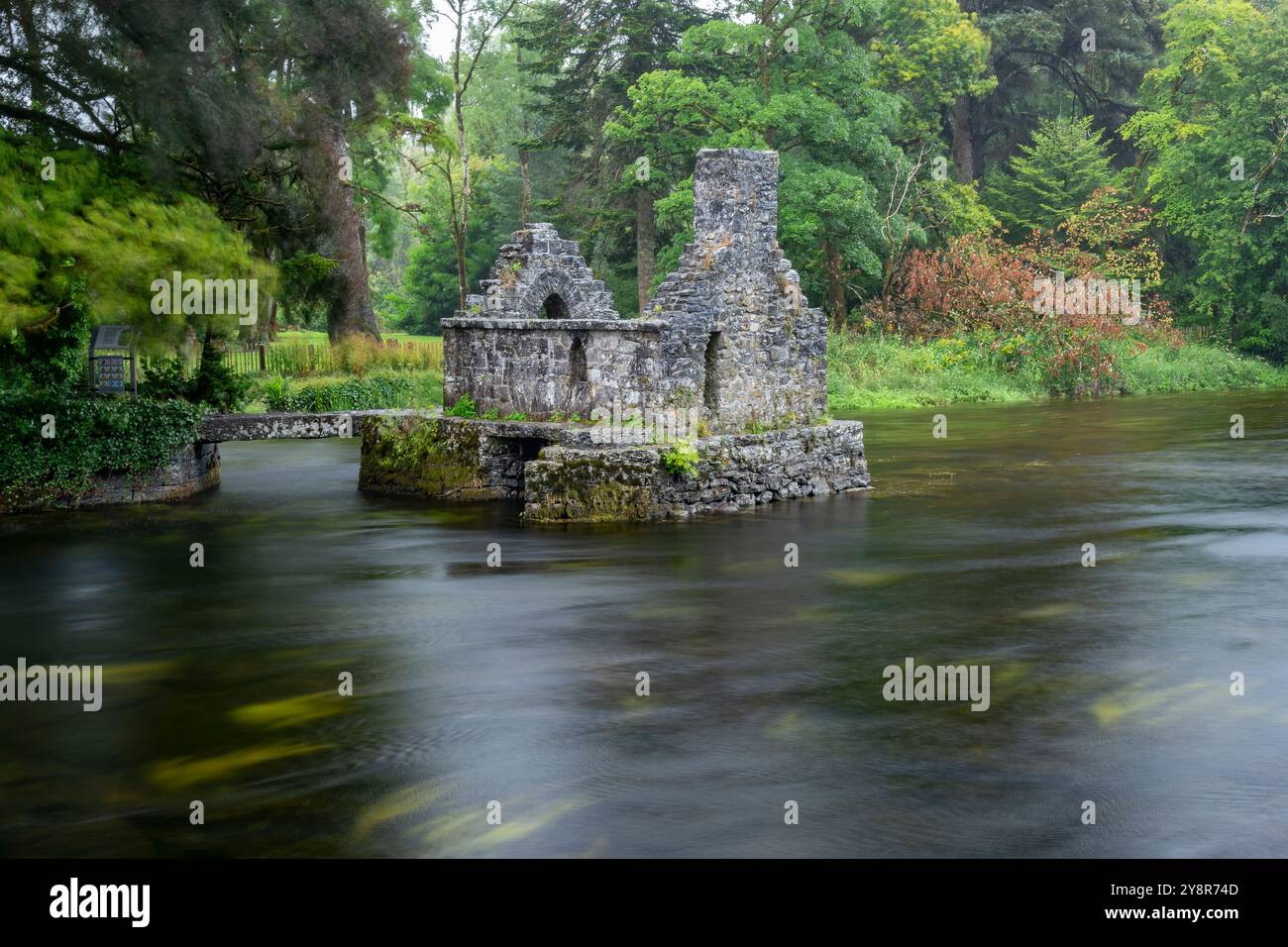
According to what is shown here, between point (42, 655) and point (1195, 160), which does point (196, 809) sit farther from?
Result: point (1195, 160)

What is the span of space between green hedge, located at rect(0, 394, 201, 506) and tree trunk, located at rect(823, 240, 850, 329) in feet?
81.6

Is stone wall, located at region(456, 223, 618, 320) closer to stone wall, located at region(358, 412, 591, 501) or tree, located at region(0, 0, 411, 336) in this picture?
stone wall, located at region(358, 412, 591, 501)

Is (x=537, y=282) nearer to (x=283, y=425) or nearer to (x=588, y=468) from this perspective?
(x=588, y=468)

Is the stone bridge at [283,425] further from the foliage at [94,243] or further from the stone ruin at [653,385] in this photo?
the foliage at [94,243]

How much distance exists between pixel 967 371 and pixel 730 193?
75.2 ft

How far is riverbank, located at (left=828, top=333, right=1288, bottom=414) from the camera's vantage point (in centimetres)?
3950

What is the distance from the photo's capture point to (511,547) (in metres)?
17.9

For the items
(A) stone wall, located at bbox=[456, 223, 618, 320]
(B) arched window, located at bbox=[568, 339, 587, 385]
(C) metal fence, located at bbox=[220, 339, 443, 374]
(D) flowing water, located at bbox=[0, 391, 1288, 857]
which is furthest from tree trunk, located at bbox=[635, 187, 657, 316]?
(B) arched window, located at bbox=[568, 339, 587, 385]

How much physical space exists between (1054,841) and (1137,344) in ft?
128

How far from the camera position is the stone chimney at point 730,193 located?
780 inches

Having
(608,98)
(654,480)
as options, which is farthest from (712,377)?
(608,98)

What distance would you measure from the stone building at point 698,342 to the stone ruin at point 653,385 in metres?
0.02

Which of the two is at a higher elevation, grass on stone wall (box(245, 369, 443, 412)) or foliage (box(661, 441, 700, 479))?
grass on stone wall (box(245, 369, 443, 412))
